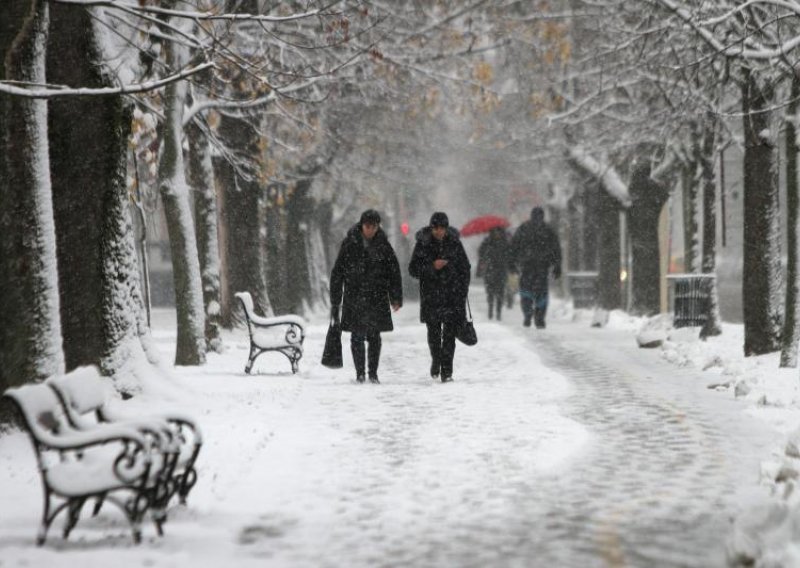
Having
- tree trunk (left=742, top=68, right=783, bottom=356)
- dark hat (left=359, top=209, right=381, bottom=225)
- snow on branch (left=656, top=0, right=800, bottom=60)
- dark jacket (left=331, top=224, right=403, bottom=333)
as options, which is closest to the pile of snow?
tree trunk (left=742, top=68, right=783, bottom=356)

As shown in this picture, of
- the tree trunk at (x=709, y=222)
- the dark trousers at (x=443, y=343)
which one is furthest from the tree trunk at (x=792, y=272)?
the tree trunk at (x=709, y=222)

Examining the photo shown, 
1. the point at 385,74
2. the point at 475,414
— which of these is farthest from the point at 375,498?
the point at 385,74

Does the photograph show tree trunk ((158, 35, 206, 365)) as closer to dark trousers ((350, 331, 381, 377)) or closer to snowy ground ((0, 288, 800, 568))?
snowy ground ((0, 288, 800, 568))

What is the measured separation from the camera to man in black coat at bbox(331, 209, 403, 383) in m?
14.4

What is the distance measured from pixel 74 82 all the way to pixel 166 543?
5.79 m

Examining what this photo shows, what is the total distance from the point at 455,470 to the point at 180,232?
879 centimetres

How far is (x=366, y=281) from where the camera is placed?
14.4 m

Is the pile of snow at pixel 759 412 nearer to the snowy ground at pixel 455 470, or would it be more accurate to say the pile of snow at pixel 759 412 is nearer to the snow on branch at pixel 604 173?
the snowy ground at pixel 455 470

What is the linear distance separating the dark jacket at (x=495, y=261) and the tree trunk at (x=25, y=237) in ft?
65.6

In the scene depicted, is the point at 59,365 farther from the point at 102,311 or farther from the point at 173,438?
the point at 173,438

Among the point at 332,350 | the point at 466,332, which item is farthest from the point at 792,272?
the point at 332,350

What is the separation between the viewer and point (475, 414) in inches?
466

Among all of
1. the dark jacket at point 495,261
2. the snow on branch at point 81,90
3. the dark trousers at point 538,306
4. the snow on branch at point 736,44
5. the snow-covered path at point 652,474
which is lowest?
the snow-covered path at point 652,474

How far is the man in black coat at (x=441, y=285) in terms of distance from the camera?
1466 cm
